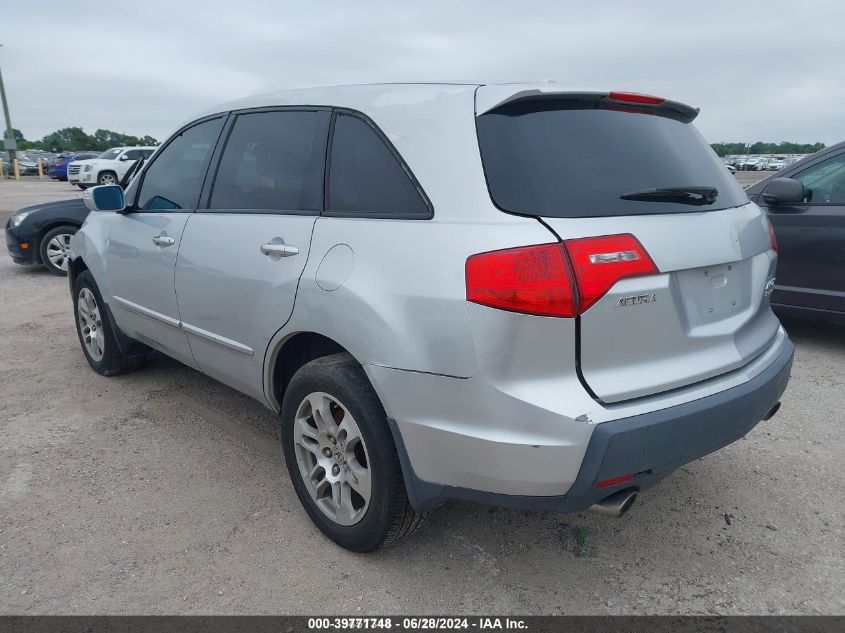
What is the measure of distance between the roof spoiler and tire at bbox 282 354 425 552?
3.56ft

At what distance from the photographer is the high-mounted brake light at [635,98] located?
2418mm

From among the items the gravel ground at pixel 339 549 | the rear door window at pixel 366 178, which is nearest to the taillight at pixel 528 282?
the rear door window at pixel 366 178

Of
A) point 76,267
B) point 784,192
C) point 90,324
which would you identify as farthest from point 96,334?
point 784,192

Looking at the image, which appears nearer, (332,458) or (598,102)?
(598,102)

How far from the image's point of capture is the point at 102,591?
2.44 metres

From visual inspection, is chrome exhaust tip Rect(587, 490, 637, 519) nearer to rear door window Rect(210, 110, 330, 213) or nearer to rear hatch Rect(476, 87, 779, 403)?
rear hatch Rect(476, 87, 779, 403)

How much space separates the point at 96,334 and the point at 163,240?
1525mm

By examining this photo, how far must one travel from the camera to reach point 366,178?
2.53 meters

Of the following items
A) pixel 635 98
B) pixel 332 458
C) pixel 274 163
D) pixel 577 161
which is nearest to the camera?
pixel 577 161

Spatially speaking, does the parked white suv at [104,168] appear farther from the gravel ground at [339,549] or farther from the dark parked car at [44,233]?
the gravel ground at [339,549]

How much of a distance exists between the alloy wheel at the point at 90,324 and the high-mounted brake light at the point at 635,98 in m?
3.64

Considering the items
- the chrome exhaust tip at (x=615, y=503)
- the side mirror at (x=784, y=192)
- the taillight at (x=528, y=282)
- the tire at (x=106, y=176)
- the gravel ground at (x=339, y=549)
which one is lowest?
the tire at (x=106, y=176)

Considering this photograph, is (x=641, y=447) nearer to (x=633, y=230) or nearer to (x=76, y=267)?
(x=633, y=230)

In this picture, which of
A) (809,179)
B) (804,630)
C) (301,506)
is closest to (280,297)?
(301,506)
